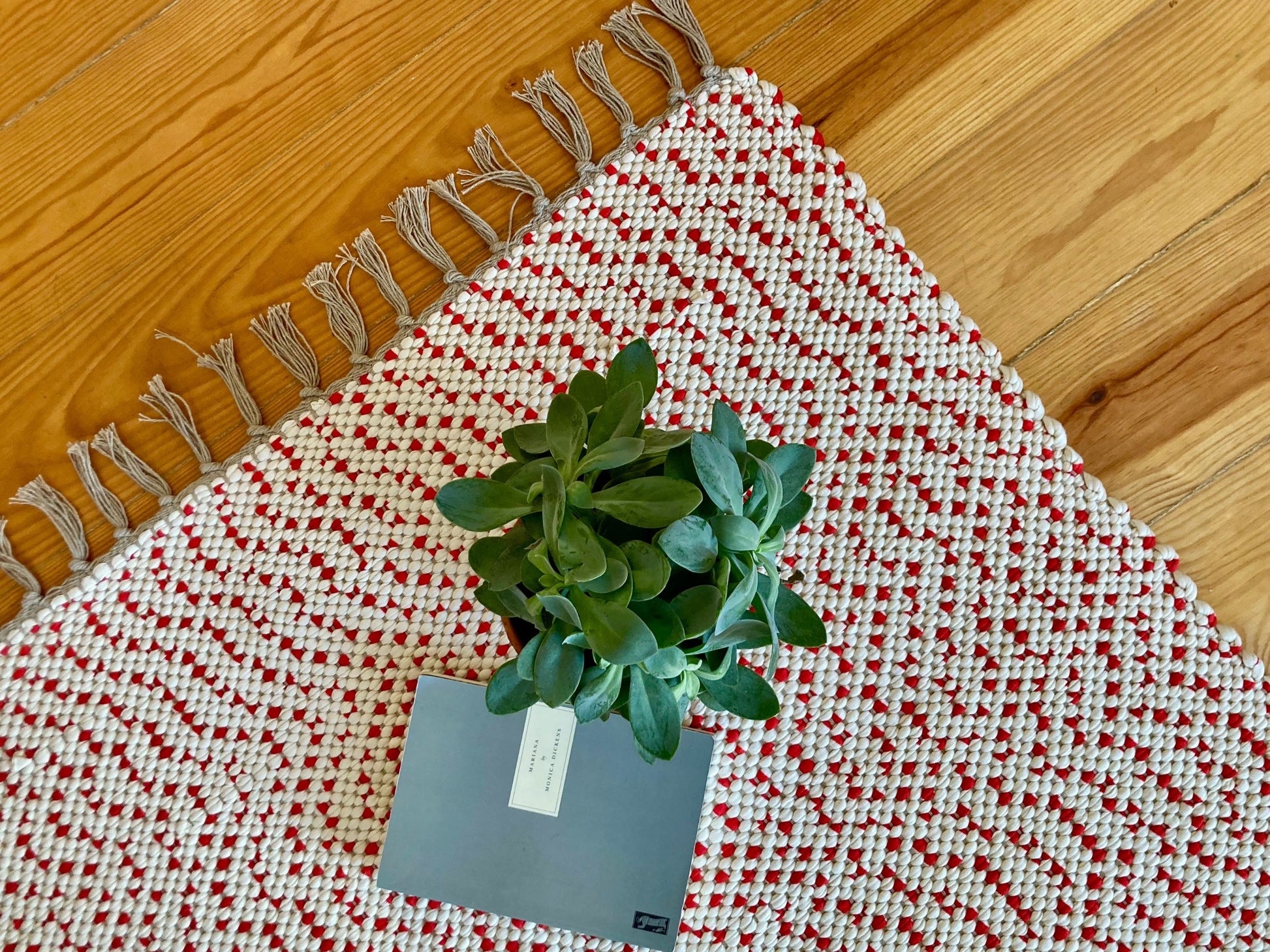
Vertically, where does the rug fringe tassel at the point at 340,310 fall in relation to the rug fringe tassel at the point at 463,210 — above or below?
below

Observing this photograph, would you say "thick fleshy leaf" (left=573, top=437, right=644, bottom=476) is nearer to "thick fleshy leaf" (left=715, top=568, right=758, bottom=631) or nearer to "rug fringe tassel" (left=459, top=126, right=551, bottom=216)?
"thick fleshy leaf" (left=715, top=568, right=758, bottom=631)

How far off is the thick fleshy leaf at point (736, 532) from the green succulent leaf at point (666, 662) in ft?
0.23

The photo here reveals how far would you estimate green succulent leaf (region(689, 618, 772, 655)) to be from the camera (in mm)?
548

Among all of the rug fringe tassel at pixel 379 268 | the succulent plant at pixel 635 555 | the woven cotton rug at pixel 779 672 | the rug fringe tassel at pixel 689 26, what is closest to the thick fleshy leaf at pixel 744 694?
the succulent plant at pixel 635 555

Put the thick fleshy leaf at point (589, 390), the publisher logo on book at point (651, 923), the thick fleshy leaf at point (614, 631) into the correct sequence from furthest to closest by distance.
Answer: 1. the publisher logo on book at point (651, 923)
2. the thick fleshy leaf at point (589, 390)
3. the thick fleshy leaf at point (614, 631)

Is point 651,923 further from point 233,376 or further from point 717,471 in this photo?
point 233,376

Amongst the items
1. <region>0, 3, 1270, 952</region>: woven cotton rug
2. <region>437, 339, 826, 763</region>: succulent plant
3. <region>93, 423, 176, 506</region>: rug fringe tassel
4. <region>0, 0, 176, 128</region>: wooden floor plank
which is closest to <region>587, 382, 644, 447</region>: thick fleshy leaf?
<region>437, 339, 826, 763</region>: succulent plant

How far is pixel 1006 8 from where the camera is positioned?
2.79 feet

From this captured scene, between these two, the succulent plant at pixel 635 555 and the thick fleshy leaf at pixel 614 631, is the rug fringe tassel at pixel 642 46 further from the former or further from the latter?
the thick fleshy leaf at pixel 614 631

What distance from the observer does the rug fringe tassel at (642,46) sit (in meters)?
0.84

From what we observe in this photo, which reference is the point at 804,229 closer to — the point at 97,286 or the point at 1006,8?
the point at 1006,8

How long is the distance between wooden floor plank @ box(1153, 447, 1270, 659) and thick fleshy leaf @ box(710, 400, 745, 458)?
49 cm

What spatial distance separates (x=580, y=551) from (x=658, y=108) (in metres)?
0.51

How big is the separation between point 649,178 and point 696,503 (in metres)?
0.43
